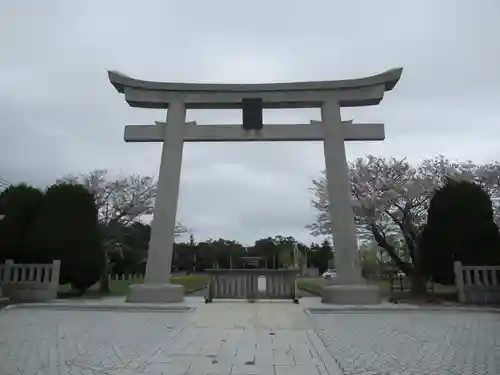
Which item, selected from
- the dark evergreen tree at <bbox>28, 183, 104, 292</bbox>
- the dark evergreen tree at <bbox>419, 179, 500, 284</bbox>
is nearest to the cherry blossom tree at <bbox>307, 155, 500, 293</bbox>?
the dark evergreen tree at <bbox>419, 179, 500, 284</bbox>

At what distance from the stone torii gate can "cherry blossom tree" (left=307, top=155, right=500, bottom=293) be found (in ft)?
19.2

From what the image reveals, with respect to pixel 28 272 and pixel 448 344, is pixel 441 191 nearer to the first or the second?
pixel 448 344

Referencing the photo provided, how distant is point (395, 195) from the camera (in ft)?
63.9

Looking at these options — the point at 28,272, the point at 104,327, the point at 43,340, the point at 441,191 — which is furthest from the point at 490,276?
the point at 28,272

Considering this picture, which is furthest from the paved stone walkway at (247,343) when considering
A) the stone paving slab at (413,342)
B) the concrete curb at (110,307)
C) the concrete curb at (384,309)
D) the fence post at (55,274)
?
the fence post at (55,274)

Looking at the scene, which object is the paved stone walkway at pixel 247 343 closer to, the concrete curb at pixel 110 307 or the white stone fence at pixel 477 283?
the concrete curb at pixel 110 307

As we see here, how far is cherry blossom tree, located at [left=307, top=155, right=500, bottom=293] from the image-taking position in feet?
63.0

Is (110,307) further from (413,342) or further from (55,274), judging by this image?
(413,342)

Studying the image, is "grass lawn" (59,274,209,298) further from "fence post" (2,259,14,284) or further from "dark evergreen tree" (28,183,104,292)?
"fence post" (2,259,14,284)

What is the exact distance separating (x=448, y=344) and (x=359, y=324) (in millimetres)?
2489

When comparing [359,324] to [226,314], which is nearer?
[359,324]

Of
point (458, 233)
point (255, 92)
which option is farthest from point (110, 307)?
point (458, 233)

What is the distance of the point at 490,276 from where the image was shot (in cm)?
1302

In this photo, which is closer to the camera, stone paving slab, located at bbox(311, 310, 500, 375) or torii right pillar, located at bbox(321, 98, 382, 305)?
stone paving slab, located at bbox(311, 310, 500, 375)
